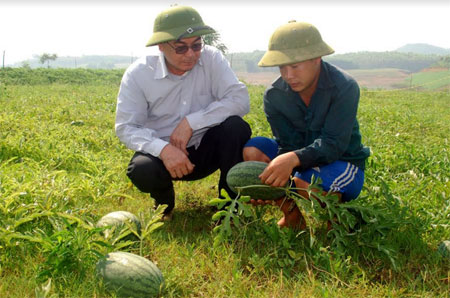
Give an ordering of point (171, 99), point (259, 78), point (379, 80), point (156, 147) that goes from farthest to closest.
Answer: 1. point (259, 78)
2. point (379, 80)
3. point (171, 99)
4. point (156, 147)

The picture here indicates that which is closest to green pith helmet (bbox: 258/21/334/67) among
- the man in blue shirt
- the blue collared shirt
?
the man in blue shirt

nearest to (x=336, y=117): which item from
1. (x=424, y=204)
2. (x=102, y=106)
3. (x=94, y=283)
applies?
(x=424, y=204)

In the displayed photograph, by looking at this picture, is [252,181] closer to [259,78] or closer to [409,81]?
[409,81]

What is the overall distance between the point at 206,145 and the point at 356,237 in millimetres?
1269

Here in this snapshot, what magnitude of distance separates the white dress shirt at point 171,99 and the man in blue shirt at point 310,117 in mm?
361

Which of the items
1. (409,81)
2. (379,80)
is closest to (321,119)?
(409,81)

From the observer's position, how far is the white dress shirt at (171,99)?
3.16 metres

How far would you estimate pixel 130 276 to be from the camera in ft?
6.89

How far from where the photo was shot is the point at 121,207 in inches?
136

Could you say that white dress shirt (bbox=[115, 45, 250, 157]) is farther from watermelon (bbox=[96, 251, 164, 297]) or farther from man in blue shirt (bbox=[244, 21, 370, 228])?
watermelon (bbox=[96, 251, 164, 297])

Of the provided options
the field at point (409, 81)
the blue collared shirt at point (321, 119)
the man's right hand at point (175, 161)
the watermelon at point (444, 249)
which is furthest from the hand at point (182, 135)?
the field at point (409, 81)

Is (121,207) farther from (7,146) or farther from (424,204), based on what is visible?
(424,204)

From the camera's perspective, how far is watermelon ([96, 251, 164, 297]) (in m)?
2.10

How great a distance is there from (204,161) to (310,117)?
0.88m
